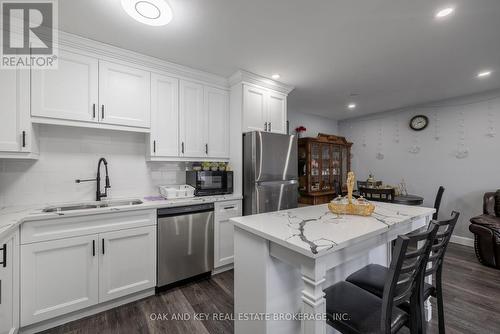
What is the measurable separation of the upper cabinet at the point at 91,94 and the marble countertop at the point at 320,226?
5.79 feet

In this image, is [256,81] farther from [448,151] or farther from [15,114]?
[448,151]

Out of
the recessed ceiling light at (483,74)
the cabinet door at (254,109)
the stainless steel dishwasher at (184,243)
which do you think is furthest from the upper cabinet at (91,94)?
the recessed ceiling light at (483,74)

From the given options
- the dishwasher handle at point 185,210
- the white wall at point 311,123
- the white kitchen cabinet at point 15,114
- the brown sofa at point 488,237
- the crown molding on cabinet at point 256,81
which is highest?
the crown molding on cabinet at point 256,81

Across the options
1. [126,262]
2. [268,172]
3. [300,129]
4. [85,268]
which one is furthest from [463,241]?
[85,268]

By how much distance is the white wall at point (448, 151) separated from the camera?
11.1 ft

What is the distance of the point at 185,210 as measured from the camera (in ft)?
7.41

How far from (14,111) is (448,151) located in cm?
589

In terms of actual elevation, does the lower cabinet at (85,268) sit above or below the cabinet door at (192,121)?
below

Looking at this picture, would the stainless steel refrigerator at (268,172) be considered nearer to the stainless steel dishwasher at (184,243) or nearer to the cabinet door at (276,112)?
the cabinet door at (276,112)

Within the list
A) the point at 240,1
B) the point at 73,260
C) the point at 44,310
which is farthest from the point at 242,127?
the point at 44,310

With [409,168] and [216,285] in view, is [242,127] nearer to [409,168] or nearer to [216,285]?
[216,285]

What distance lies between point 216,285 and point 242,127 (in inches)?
75.7

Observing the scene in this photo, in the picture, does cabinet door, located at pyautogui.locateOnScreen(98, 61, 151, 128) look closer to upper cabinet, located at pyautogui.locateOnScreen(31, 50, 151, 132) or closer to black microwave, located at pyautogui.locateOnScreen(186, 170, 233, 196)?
upper cabinet, located at pyautogui.locateOnScreen(31, 50, 151, 132)

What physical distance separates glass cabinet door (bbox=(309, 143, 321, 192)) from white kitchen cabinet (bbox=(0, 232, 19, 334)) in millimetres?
3870
